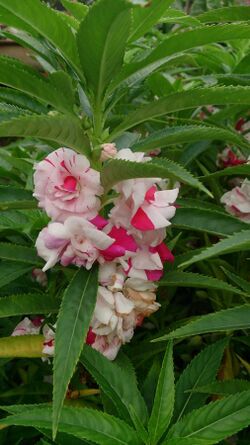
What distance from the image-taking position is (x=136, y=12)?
40.0 inches

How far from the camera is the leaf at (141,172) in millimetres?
798

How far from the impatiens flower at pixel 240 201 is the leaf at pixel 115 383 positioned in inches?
18.3

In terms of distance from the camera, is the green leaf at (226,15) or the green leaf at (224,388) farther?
the green leaf at (226,15)

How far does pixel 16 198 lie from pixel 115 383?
36 centimetres

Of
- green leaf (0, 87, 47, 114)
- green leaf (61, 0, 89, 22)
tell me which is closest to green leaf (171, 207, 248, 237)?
green leaf (0, 87, 47, 114)

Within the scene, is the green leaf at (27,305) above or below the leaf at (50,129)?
below

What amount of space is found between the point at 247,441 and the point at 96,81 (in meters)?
0.65

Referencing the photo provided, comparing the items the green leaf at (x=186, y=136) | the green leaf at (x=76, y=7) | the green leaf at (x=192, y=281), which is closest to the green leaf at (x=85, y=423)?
the green leaf at (x=192, y=281)

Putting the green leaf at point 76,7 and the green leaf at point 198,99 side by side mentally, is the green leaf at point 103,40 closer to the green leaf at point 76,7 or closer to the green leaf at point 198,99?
the green leaf at point 198,99

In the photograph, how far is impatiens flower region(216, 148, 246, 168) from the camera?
1449 millimetres

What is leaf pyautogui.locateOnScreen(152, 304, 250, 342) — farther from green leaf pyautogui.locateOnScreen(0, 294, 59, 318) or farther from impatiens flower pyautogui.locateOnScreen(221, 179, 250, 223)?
impatiens flower pyautogui.locateOnScreen(221, 179, 250, 223)

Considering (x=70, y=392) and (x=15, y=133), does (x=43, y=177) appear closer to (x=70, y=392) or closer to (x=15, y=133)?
(x=15, y=133)

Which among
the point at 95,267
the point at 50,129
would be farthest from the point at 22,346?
the point at 50,129

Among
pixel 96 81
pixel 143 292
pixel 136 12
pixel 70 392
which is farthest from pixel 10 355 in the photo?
Answer: pixel 136 12
